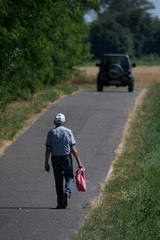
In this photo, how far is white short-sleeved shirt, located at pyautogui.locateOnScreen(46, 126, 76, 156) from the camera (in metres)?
9.89

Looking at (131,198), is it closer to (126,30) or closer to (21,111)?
(21,111)

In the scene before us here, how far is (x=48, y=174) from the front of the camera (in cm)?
1302

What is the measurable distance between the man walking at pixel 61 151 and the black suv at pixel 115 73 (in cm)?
2195

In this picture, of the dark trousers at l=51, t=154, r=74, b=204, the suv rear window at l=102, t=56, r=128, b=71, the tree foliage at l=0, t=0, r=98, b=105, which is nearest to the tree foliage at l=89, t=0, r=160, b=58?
the suv rear window at l=102, t=56, r=128, b=71

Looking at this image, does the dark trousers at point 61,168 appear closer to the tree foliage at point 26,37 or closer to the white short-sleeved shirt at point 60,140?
the white short-sleeved shirt at point 60,140

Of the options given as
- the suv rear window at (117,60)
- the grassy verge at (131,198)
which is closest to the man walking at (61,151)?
the grassy verge at (131,198)

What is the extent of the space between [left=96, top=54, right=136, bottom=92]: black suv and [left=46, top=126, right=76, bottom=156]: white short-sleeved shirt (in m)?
22.0

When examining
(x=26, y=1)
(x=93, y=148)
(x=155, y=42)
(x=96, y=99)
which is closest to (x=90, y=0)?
(x=96, y=99)

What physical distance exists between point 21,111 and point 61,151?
1157 cm

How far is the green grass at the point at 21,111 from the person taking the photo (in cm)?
1744

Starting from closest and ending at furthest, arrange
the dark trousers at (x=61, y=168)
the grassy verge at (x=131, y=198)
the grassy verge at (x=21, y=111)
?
the grassy verge at (x=131, y=198)
the dark trousers at (x=61, y=168)
the grassy verge at (x=21, y=111)

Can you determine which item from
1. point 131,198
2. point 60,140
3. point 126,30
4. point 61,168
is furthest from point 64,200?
point 126,30

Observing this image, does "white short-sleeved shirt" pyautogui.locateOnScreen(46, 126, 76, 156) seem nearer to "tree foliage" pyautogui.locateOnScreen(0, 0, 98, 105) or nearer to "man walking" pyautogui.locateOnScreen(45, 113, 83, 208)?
"man walking" pyautogui.locateOnScreen(45, 113, 83, 208)

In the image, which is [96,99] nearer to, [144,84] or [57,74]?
[57,74]
